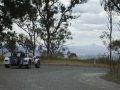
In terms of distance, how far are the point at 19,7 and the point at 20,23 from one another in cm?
2004

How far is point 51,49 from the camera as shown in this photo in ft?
173

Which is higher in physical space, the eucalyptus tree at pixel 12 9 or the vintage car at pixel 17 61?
the eucalyptus tree at pixel 12 9

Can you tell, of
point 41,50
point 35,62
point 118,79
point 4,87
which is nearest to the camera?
point 4,87

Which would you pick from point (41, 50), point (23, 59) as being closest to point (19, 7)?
point (23, 59)

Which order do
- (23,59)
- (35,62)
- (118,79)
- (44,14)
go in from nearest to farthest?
(118,79) → (23,59) → (35,62) → (44,14)

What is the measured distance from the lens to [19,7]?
91.1ft

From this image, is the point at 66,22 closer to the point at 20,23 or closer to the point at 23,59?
the point at 20,23

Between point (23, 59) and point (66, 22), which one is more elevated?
point (66, 22)

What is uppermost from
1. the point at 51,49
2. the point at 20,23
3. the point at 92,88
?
the point at 20,23

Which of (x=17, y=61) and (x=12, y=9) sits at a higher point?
(x=12, y=9)

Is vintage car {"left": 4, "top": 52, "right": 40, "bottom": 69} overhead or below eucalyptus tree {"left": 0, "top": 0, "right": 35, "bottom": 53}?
below

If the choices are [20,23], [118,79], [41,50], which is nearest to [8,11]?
[118,79]

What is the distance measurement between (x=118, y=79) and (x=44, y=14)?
30.0 meters

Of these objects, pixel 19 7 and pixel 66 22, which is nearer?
pixel 19 7
